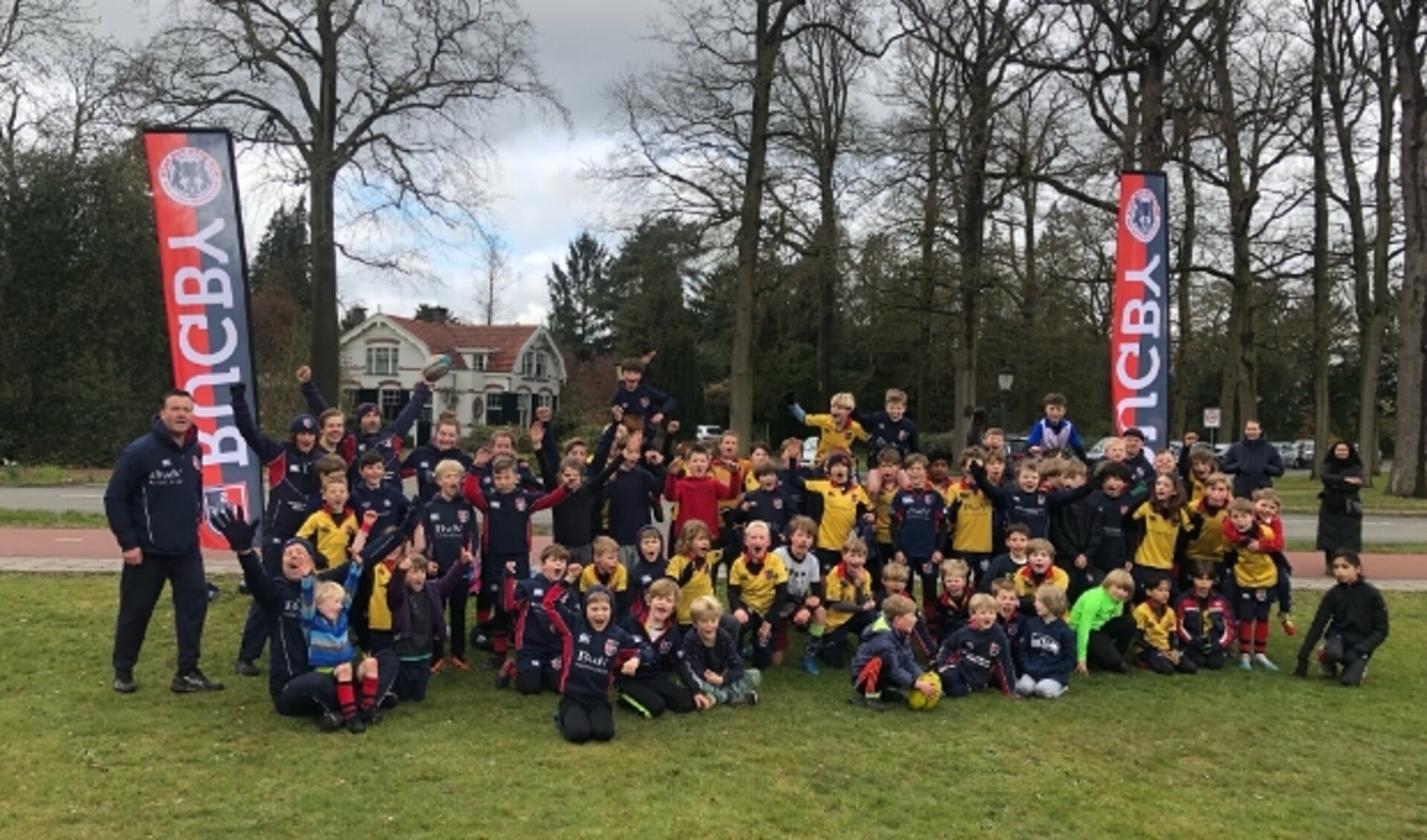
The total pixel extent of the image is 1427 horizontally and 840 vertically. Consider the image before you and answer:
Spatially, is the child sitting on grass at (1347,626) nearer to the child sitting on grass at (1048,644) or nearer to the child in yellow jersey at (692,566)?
the child sitting on grass at (1048,644)

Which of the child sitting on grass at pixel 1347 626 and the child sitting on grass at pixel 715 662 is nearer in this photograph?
the child sitting on grass at pixel 715 662

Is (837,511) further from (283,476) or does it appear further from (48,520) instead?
(48,520)

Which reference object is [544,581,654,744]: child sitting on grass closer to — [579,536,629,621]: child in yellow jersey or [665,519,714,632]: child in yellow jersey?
[579,536,629,621]: child in yellow jersey

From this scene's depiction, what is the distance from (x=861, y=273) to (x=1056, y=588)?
66.6ft

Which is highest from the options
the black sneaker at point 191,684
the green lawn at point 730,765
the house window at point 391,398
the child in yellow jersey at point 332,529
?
the house window at point 391,398

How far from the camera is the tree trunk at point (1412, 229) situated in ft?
74.6

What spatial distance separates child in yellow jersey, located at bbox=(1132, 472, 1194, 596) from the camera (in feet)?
29.5

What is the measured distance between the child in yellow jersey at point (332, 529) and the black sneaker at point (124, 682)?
4.56 feet

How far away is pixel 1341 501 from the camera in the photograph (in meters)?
12.7

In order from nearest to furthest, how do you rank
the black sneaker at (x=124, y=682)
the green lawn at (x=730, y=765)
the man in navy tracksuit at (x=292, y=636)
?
the green lawn at (x=730, y=765) → the man in navy tracksuit at (x=292, y=636) → the black sneaker at (x=124, y=682)

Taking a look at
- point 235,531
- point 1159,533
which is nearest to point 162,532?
point 235,531

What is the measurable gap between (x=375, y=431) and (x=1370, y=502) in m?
22.6

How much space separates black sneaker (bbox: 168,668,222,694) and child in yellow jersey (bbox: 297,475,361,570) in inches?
43.0

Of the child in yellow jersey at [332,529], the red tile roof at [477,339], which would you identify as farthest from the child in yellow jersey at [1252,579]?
the red tile roof at [477,339]
